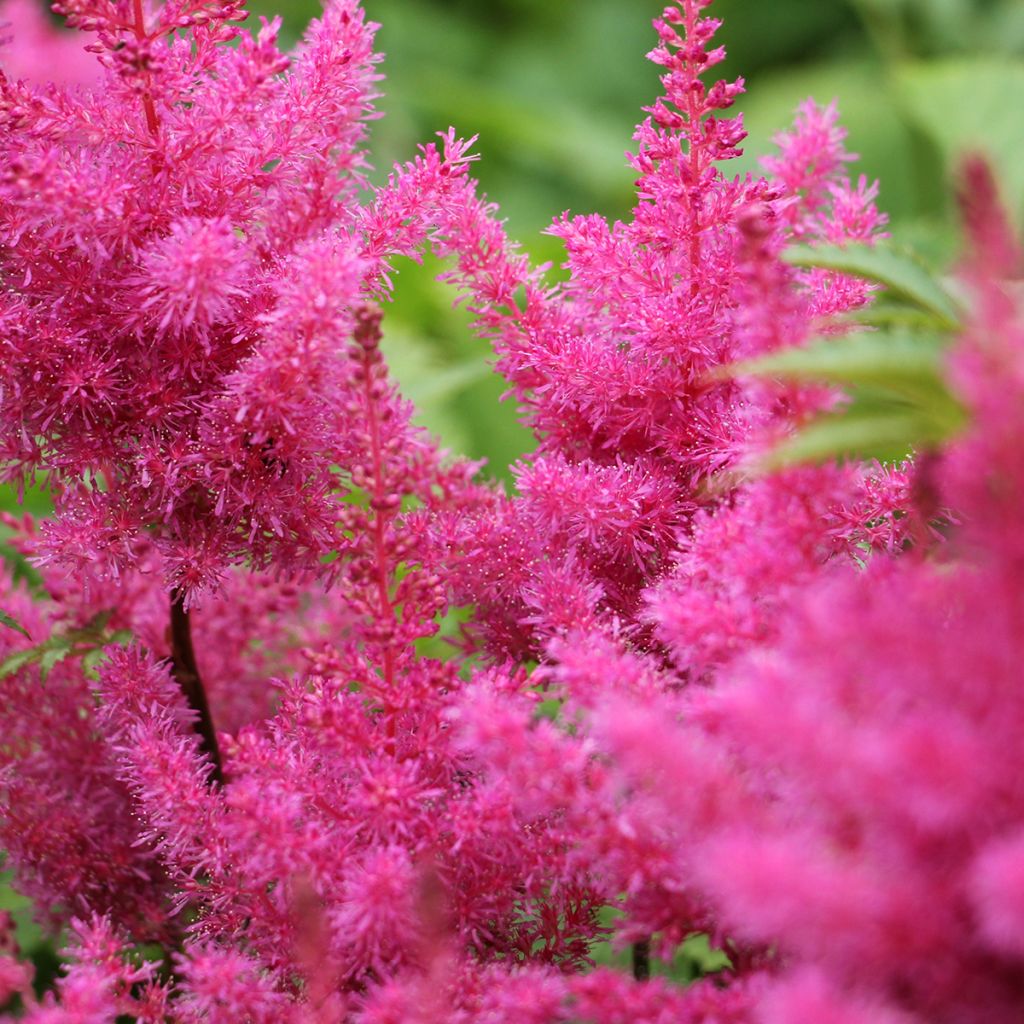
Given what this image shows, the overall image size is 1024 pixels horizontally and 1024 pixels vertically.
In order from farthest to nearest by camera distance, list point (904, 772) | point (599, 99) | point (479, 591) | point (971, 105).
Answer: point (599, 99) → point (971, 105) → point (479, 591) → point (904, 772)

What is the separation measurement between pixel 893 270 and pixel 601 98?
3012mm

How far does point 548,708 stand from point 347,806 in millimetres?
309

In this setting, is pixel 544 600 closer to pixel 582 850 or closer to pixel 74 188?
pixel 582 850

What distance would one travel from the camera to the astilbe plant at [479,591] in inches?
18.6

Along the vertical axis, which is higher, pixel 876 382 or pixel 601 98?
pixel 601 98

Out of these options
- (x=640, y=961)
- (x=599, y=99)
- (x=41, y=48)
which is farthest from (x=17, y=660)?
(x=599, y=99)

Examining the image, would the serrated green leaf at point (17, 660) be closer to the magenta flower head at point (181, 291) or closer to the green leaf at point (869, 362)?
the magenta flower head at point (181, 291)

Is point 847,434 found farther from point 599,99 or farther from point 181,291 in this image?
point 599,99

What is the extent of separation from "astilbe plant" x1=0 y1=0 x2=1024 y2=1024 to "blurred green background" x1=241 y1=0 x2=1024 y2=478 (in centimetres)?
54

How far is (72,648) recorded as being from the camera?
2.88 feet

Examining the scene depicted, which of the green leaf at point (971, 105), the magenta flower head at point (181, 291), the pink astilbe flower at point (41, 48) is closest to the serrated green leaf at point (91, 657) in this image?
the magenta flower head at point (181, 291)

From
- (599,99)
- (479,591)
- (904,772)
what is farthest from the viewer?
(599,99)

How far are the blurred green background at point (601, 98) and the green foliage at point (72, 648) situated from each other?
48 centimetres

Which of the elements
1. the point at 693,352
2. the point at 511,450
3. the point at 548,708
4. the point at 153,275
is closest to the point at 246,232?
the point at 153,275
